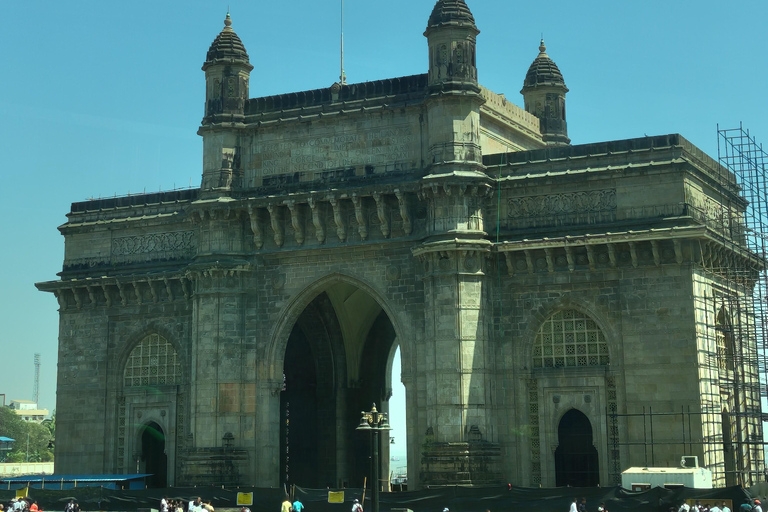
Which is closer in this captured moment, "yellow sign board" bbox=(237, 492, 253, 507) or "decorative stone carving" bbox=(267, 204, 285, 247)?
"yellow sign board" bbox=(237, 492, 253, 507)

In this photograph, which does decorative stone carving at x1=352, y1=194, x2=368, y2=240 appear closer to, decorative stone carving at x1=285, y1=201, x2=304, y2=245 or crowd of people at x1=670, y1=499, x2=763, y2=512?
decorative stone carving at x1=285, y1=201, x2=304, y2=245

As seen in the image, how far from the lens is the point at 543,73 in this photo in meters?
51.7

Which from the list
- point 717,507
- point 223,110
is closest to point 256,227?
point 223,110

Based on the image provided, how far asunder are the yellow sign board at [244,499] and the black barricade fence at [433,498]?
0.14 m

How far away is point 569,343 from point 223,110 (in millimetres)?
16678

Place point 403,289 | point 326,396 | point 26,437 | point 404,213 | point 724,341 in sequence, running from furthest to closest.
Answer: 1. point 26,437
2. point 326,396
3. point 403,289
4. point 404,213
5. point 724,341

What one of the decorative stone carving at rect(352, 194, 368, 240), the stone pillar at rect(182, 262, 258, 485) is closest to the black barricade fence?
the stone pillar at rect(182, 262, 258, 485)

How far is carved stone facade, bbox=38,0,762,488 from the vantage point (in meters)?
38.7

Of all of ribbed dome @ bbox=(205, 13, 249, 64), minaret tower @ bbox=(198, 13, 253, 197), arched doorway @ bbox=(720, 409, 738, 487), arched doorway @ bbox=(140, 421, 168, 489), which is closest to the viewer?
arched doorway @ bbox=(720, 409, 738, 487)

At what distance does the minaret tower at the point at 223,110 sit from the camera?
148 ft

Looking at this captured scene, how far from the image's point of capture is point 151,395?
47.4 meters

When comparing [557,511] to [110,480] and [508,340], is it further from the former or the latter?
[110,480]

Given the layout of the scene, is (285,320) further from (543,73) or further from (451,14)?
(543,73)

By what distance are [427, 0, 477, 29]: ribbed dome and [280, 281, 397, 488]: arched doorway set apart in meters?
12.9
